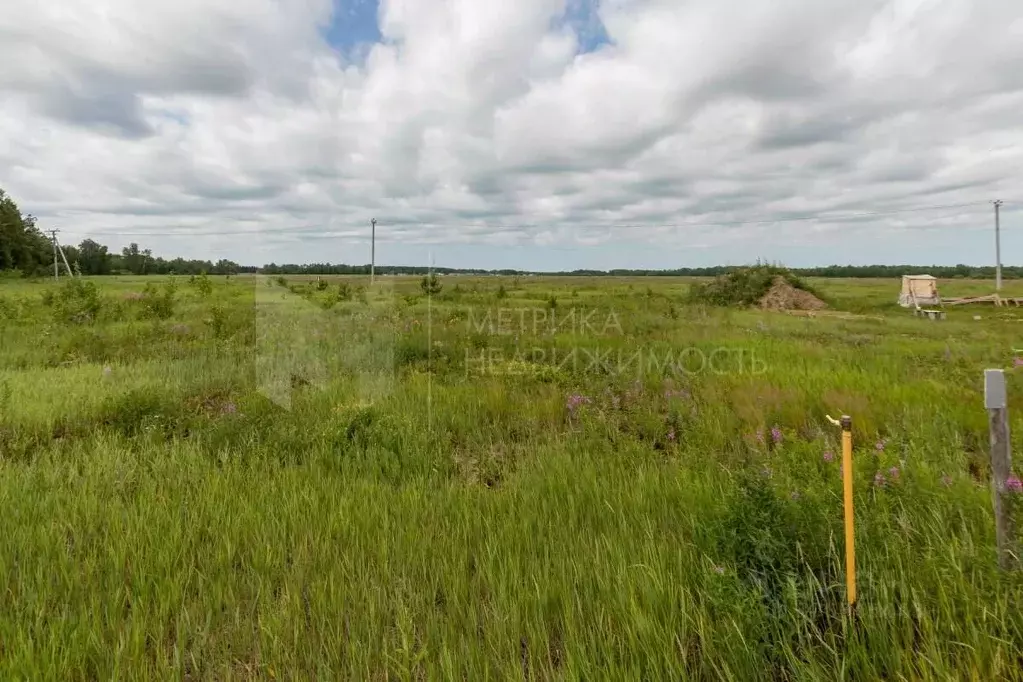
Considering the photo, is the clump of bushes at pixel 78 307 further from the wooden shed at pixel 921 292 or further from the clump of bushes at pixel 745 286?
the wooden shed at pixel 921 292

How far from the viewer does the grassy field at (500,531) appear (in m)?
2.07

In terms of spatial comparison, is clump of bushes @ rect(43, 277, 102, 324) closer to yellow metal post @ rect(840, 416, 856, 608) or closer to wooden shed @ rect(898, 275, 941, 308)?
yellow metal post @ rect(840, 416, 856, 608)

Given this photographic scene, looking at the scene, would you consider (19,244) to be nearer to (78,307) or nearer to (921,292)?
(78,307)

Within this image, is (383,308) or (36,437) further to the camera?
(383,308)

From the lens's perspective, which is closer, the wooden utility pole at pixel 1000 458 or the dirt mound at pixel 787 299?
the wooden utility pole at pixel 1000 458

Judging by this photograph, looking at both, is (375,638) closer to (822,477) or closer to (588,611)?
(588,611)

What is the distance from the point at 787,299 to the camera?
94.6ft

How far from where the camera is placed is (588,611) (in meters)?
2.34

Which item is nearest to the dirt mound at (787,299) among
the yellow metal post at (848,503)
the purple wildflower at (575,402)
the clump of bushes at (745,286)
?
the clump of bushes at (745,286)

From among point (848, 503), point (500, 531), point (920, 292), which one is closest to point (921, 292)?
point (920, 292)

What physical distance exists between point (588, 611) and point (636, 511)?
106 cm

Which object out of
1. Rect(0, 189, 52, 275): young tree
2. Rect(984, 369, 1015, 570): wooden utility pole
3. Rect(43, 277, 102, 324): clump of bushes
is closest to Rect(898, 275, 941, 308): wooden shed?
Rect(984, 369, 1015, 570): wooden utility pole

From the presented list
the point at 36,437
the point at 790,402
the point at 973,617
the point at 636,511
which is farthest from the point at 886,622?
the point at 36,437

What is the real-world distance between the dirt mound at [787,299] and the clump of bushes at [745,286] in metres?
0.38
